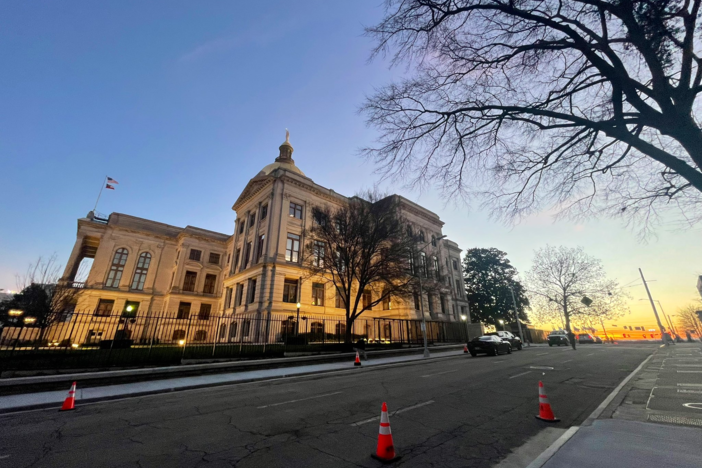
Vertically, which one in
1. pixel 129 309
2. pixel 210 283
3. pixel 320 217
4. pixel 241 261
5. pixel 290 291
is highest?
pixel 320 217

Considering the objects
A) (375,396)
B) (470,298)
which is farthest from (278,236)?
(470,298)

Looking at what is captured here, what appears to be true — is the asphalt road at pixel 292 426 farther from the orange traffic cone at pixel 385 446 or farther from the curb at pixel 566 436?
the curb at pixel 566 436

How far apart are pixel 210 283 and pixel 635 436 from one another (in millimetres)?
50647

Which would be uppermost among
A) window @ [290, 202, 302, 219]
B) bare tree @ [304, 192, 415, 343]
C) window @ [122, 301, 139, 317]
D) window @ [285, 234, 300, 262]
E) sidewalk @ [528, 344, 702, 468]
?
window @ [290, 202, 302, 219]

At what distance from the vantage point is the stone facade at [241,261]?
31172 millimetres

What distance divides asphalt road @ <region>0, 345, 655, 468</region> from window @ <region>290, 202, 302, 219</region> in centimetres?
2631

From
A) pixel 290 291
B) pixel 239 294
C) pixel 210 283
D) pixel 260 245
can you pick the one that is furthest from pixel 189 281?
pixel 290 291

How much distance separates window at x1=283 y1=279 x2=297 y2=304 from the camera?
3014 centimetres

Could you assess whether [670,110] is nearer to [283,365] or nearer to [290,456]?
[290,456]

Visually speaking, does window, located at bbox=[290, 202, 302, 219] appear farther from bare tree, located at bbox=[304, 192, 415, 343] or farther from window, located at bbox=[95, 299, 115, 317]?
window, located at bbox=[95, 299, 115, 317]

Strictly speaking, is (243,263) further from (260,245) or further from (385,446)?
(385,446)

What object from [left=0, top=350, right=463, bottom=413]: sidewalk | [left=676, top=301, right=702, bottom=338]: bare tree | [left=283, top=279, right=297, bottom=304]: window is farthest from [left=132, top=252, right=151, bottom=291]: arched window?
[left=676, top=301, right=702, bottom=338]: bare tree

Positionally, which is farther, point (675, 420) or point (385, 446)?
point (675, 420)

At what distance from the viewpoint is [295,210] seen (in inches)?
1364
